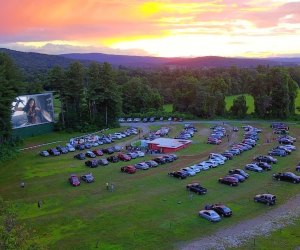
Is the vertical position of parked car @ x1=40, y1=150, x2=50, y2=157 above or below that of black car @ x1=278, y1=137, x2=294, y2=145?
below

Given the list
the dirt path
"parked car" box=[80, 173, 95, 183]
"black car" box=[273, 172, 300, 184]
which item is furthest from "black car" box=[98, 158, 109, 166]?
the dirt path

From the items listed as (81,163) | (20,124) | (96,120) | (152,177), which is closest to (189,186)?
(152,177)

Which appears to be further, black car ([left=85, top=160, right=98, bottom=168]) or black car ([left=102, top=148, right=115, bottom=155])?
black car ([left=102, top=148, right=115, bottom=155])

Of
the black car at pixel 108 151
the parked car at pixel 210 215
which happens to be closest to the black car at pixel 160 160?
the black car at pixel 108 151

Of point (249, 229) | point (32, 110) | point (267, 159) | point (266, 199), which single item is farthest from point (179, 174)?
point (32, 110)

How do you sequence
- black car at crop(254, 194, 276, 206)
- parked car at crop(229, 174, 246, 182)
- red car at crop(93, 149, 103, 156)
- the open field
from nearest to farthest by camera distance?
the open field
black car at crop(254, 194, 276, 206)
parked car at crop(229, 174, 246, 182)
red car at crop(93, 149, 103, 156)

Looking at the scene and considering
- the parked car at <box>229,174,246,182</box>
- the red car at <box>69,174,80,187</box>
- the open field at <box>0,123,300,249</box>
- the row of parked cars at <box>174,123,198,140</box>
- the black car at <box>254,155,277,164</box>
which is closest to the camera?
the open field at <box>0,123,300,249</box>

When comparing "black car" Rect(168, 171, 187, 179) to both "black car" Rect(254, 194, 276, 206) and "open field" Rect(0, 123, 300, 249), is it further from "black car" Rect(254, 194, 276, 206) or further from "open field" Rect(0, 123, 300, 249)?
"black car" Rect(254, 194, 276, 206)
